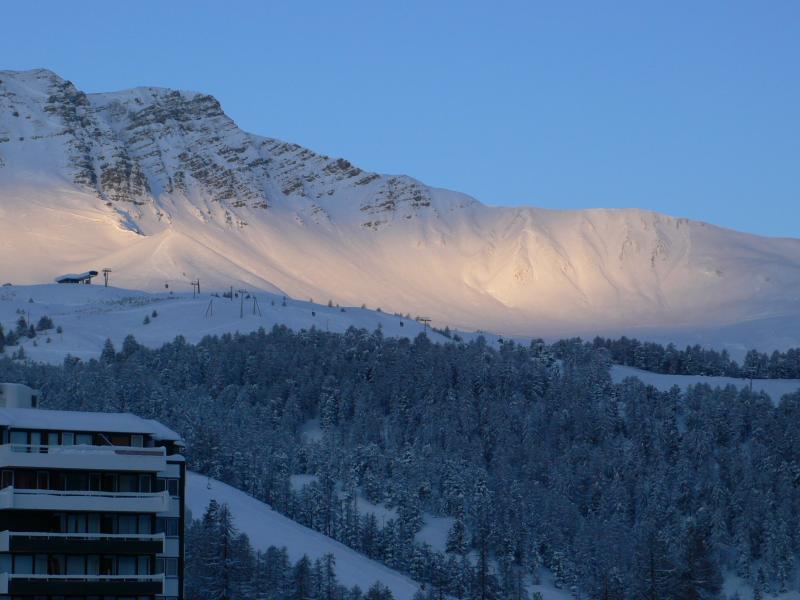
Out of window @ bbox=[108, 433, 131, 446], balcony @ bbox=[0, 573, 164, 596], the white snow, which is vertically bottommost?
the white snow

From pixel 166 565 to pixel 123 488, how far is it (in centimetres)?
370

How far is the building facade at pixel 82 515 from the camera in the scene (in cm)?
7656

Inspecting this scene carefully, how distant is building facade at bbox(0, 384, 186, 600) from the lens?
76.6m

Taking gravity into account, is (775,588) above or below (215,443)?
below

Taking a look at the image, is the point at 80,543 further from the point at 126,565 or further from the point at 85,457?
the point at 85,457

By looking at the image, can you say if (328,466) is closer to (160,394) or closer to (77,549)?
(160,394)

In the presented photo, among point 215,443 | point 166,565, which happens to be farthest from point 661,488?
point 166,565

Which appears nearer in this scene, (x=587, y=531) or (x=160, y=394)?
(x=587, y=531)

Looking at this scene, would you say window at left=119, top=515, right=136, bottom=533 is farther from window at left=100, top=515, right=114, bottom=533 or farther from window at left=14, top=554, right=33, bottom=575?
window at left=14, top=554, right=33, bottom=575

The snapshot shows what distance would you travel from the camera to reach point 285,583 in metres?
122

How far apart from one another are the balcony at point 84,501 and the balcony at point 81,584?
2.66 m

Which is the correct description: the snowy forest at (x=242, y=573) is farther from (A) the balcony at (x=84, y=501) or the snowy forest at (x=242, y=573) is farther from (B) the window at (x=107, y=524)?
(A) the balcony at (x=84, y=501)

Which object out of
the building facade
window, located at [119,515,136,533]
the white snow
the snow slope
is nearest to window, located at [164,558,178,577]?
the building facade

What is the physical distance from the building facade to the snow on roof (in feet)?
0.22
